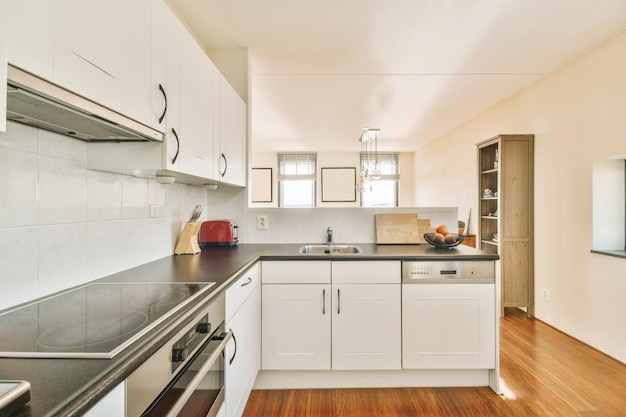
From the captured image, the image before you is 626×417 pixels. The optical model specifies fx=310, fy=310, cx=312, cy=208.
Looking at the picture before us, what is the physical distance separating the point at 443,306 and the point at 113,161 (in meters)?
1.96

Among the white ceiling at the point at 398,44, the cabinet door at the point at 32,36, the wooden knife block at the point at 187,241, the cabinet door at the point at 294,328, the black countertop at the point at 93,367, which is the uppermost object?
the white ceiling at the point at 398,44

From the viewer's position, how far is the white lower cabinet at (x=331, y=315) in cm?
196

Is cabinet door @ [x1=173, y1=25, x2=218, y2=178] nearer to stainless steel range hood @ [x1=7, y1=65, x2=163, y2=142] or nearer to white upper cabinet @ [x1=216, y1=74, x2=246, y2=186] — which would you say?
white upper cabinet @ [x1=216, y1=74, x2=246, y2=186]

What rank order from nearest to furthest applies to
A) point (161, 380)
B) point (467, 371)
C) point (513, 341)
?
point (161, 380) → point (467, 371) → point (513, 341)

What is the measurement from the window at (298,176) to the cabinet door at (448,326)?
19.8 ft

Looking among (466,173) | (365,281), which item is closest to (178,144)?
(365,281)

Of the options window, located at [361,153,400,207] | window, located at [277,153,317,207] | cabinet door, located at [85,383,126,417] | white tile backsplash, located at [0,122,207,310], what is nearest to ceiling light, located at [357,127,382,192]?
window, located at [361,153,400,207]

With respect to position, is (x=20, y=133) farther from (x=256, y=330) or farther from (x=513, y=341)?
(x=513, y=341)

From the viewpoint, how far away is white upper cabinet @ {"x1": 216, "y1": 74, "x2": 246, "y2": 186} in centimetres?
201

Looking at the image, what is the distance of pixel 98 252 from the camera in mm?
1352

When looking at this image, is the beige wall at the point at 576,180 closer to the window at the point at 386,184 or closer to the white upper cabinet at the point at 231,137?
the white upper cabinet at the point at 231,137

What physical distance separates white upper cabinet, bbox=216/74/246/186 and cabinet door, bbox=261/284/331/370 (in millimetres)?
828

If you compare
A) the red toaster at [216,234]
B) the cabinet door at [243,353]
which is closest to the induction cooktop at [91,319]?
the cabinet door at [243,353]

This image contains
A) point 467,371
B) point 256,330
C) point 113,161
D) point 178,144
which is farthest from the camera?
point 467,371
